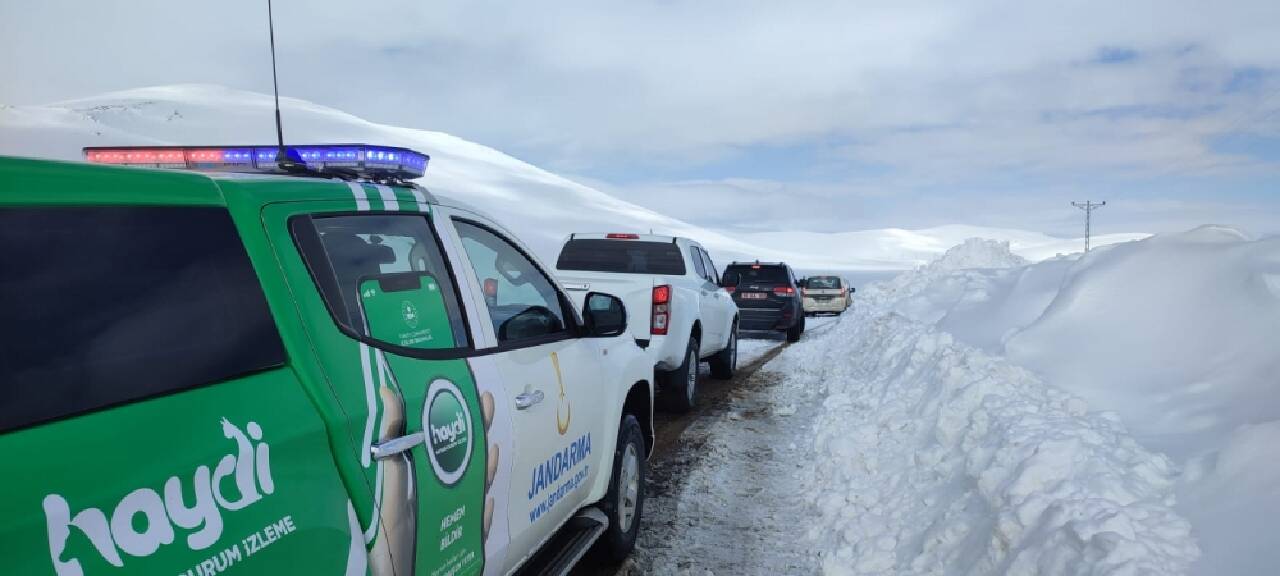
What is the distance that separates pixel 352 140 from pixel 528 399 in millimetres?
150781

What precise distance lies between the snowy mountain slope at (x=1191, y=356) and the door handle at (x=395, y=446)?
2.91 m

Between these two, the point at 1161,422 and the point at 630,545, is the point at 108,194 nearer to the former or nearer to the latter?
the point at 630,545

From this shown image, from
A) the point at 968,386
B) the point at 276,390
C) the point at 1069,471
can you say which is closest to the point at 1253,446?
the point at 1069,471

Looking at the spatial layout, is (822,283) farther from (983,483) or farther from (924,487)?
(983,483)

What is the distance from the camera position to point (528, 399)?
121 inches

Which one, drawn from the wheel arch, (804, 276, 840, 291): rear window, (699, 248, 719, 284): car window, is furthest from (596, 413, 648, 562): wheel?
(804, 276, 840, 291): rear window

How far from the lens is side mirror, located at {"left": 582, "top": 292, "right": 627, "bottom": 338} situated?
3891 mm

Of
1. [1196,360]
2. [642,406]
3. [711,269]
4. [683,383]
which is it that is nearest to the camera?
[1196,360]

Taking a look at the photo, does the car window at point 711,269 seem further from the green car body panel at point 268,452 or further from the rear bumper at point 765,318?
the green car body panel at point 268,452

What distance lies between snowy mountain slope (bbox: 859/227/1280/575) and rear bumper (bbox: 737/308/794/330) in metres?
8.02

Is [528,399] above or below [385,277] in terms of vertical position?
below

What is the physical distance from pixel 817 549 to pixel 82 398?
13.8 ft

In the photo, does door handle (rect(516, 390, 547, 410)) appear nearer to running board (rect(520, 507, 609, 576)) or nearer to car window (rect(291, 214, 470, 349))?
car window (rect(291, 214, 470, 349))

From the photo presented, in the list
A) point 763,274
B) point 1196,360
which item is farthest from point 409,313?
point 763,274
